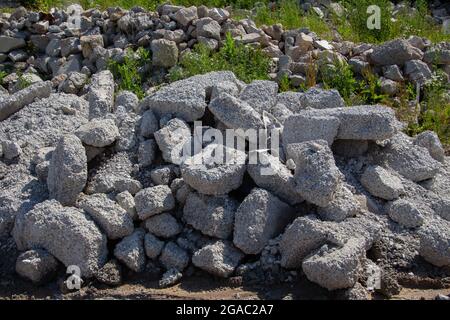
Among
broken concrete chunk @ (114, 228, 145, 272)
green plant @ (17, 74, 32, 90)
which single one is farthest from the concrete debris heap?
green plant @ (17, 74, 32, 90)

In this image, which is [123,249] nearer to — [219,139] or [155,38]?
[219,139]

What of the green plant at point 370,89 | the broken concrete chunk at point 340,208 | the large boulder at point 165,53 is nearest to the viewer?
the broken concrete chunk at point 340,208

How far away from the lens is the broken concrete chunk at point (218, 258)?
453 centimetres

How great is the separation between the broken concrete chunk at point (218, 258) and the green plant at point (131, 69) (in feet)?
9.02

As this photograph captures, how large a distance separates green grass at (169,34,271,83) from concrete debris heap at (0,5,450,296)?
121 centimetres

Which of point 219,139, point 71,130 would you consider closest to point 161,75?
point 71,130

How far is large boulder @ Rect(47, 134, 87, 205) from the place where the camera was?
4.84 metres

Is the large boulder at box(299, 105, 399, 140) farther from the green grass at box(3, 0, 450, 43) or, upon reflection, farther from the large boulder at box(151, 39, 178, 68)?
the green grass at box(3, 0, 450, 43)

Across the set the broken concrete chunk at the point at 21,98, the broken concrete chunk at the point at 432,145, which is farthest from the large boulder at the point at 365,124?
the broken concrete chunk at the point at 21,98

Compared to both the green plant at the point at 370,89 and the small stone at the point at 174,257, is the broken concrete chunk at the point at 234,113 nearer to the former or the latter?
the small stone at the point at 174,257

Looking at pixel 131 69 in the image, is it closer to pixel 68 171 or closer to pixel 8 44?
pixel 8 44

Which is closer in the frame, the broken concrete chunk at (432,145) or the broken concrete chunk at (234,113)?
the broken concrete chunk at (234,113)

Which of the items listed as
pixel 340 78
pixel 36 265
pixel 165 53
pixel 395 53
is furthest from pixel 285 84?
pixel 36 265

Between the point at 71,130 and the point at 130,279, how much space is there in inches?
60.4
